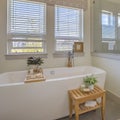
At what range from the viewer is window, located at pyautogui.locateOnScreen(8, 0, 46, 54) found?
8.86 feet

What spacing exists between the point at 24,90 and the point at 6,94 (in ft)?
0.75

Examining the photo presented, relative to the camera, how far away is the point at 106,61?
3.05 metres

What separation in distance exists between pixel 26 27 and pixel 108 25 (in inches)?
72.3

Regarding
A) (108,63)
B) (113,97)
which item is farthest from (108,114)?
(108,63)

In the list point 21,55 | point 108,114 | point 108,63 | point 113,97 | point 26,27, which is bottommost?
point 108,114

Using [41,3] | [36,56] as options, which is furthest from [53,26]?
[36,56]

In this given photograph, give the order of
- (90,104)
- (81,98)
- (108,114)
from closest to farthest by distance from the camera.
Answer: (81,98) < (90,104) < (108,114)

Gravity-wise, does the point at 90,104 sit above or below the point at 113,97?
above

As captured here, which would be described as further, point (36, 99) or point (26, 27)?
point (26, 27)

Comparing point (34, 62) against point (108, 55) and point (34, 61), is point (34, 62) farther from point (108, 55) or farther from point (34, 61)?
point (108, 55)

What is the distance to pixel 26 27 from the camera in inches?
111

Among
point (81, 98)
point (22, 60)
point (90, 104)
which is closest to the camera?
point (81, 98)

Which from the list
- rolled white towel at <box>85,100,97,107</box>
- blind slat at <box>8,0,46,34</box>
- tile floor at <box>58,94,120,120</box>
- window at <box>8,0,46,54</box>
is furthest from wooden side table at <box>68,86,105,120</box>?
blind slat at <box>8,0,46,34</box>

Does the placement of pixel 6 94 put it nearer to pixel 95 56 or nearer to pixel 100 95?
pixel 100 95
